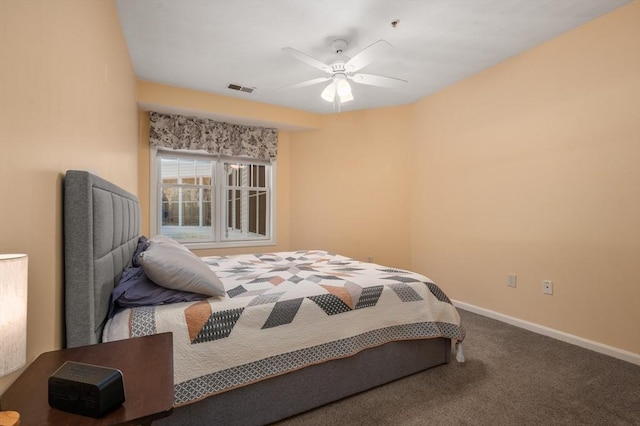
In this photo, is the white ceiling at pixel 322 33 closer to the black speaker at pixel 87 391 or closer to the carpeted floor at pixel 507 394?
the black speaker at pixel 87 391

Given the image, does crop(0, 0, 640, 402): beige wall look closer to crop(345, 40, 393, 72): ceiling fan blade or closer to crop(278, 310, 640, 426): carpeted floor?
crop(278, 310, 640, 426): carpeted floor

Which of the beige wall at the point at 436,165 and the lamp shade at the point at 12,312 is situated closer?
the lamp shade at the point at 12,312

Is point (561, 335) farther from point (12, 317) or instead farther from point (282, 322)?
point (12, 317)

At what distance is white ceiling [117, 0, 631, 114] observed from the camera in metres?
2.23

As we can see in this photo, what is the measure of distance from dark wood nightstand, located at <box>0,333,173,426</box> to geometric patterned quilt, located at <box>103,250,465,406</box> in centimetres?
36

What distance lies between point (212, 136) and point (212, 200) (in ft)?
2.97

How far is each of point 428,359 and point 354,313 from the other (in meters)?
0.74

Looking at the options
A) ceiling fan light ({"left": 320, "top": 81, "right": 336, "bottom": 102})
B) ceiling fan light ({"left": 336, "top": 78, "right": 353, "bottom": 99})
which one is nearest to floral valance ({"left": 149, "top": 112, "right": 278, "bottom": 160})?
ceiling fan light ({"left": 320, "top": 81, "right": 336, "bottom": 102})

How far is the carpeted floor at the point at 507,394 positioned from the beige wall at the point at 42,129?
4.15 ft

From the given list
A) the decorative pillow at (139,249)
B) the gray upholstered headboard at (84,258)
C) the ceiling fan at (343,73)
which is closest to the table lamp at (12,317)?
the gray upholstered headboard at (84,258)

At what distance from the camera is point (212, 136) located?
4.08m

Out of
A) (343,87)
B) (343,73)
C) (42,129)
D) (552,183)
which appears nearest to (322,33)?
(343,73)

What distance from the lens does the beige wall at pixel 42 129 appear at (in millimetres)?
843

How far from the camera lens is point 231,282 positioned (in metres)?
2.06
